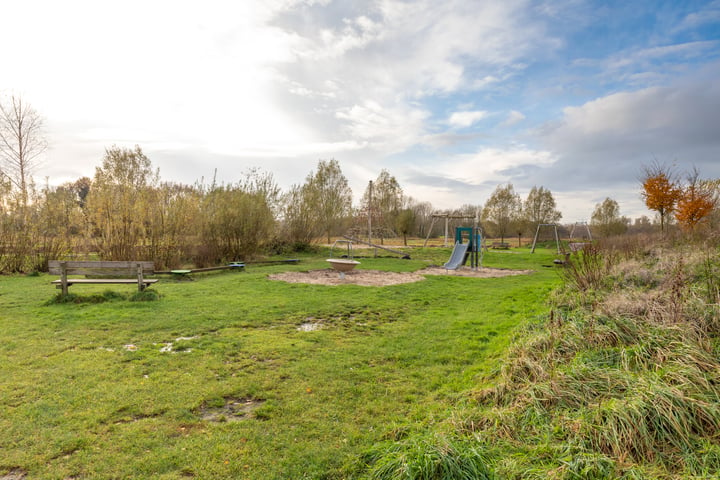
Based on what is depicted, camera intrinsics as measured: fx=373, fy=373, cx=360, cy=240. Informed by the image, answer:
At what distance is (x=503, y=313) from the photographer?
7.16 metres

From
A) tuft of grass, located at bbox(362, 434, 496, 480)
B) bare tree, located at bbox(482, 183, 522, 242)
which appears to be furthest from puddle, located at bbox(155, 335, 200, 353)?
bare tree, located at bbox(482, 183, 522, 242)

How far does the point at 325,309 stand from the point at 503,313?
3.46 meters

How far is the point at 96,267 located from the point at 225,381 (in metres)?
5.68

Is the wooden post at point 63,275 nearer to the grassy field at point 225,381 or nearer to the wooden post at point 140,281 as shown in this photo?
the grassy field at point 225,381

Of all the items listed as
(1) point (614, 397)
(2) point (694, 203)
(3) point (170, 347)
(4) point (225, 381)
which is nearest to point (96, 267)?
(3) point (170, 347)

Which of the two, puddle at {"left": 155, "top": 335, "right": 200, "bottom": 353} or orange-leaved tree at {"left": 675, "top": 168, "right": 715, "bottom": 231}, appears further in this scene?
orange-leaved tree at {"left": 675, "top": 168, "right": 715, "bottom": 231}

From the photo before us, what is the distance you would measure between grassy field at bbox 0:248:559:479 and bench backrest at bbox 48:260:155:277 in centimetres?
53

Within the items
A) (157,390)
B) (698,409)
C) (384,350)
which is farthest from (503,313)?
(157,390)

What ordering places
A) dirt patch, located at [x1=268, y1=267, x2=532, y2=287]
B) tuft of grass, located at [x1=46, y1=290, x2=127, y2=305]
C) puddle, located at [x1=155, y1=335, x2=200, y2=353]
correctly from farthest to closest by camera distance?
1. dirt patch, located at [x1=268, y1=267, x2=532, y2=287]
2. tuft of grass, located at [x1=46, y1=290, x2=127, y2=305]
3. puddle, located at [x1=155, y1=335, x2=200, y2=353]

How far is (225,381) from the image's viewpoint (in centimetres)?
396

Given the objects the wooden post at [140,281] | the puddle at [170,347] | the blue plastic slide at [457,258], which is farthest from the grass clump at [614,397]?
the blue plastic slide at [457,258]

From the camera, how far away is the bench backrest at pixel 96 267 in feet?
24.7

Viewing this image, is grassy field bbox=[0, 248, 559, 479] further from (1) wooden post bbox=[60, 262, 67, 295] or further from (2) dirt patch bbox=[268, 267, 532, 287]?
(2) dirt patch bbox=[268, 267, 532, 287]

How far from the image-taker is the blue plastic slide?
612 inches
